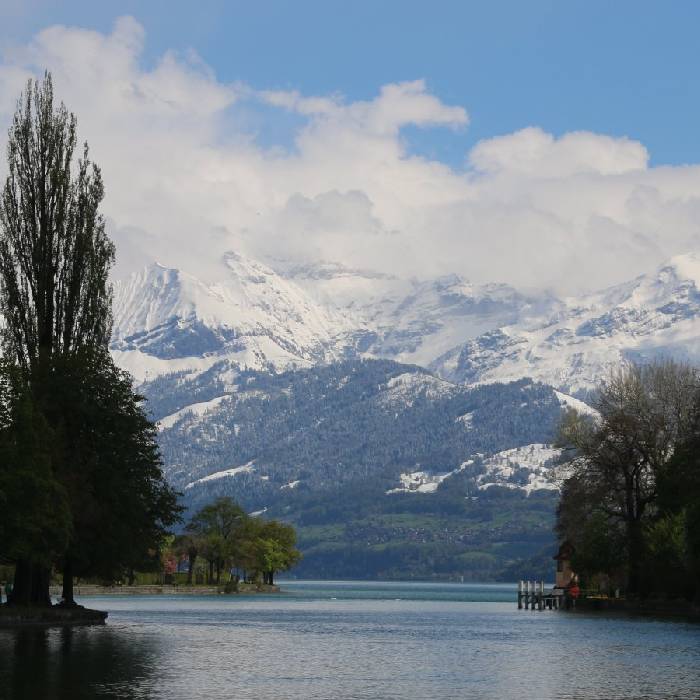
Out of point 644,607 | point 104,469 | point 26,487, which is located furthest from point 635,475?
point 26,487

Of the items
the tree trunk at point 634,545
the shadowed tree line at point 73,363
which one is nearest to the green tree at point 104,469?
the shadowed tree line at point 73,363

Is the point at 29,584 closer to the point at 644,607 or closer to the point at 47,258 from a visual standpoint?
the point at 47,258

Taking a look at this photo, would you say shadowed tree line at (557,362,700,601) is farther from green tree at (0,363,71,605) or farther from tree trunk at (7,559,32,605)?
green tree at (0,363,71,605)

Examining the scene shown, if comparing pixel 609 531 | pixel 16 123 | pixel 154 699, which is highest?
pixel 16 123

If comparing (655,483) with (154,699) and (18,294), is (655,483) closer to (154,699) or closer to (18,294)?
(18,294)

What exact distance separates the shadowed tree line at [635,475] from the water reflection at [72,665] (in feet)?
187

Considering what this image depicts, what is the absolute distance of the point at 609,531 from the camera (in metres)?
140

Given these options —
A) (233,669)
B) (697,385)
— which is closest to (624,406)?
(697,385)

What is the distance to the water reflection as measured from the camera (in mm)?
55147

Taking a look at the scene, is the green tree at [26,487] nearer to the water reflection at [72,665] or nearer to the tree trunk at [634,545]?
the water reflection at [72,665]

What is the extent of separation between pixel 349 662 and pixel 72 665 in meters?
14.6

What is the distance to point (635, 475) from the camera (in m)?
138

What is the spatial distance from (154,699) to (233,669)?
49.7 feet

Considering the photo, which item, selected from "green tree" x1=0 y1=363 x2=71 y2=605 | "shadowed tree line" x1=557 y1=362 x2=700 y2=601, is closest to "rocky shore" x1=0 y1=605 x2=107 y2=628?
"green tree" x1=0 y1=363 x2=71 y2=605
